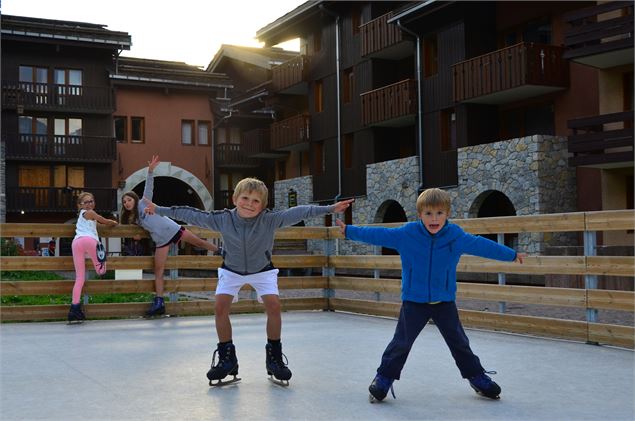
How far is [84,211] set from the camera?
962 cm

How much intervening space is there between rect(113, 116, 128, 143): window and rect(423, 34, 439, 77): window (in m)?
19.5

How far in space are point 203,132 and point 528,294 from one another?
3684cm

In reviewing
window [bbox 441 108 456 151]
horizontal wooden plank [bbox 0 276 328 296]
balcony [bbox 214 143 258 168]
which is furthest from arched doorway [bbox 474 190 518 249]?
balcony [bbox 214 143 258 168]

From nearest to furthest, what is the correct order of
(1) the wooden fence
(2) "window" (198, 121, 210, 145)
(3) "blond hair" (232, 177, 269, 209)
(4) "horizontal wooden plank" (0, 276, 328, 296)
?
(3) "blond hair" (232, 177, 269, 209) < (1) the wooden fence < (4) "horizontal wooden plank" (0, 276, 328, 296) < (2) "window" (198, 121, 210, 145)

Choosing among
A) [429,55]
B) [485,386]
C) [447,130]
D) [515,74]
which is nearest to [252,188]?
[485,386]

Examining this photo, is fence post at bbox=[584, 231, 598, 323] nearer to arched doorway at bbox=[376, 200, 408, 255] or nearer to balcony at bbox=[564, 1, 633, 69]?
balcony at bbox=[564, 1, 633, 69]

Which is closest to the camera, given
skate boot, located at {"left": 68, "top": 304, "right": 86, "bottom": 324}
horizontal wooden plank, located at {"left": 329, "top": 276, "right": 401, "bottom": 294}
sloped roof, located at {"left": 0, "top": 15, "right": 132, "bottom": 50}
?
skate boot, located at {"left": 68, "top": 304, "right": 86, "bottom": 324}

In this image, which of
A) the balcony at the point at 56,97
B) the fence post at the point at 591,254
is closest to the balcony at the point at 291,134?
the balcony at the point at 56,97

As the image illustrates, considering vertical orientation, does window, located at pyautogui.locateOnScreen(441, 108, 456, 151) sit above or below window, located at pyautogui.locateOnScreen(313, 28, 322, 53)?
below

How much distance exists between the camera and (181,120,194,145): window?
42.8 meters

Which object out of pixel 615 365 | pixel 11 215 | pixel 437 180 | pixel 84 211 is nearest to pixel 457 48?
pixel 437 180

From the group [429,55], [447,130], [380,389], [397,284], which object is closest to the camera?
[380,389]

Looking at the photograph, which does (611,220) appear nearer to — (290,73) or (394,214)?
(394,214)

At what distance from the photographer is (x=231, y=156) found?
42.7 metres
